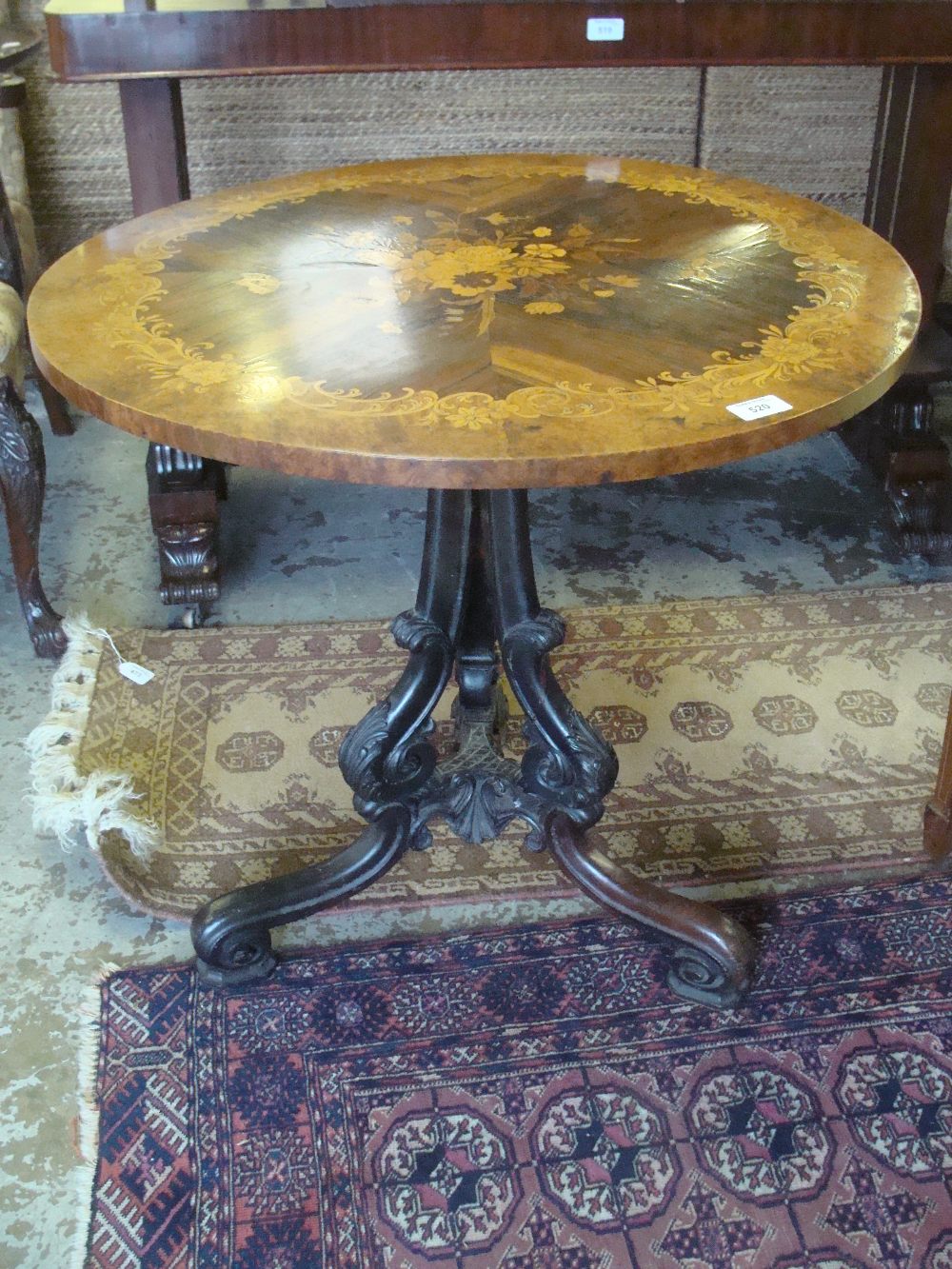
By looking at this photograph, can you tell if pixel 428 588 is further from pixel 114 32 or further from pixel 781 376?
pixel 114 32

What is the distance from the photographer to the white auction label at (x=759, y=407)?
1031 mm

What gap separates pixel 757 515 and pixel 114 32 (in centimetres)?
145

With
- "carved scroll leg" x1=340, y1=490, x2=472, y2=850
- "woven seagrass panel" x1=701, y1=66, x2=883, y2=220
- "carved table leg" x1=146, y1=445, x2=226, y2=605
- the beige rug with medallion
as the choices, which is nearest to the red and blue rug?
the beige rug with medallion

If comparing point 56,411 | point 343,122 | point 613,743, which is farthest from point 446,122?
point 613,743

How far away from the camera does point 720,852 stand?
165cm

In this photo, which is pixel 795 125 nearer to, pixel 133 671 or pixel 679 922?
pixel 133 671

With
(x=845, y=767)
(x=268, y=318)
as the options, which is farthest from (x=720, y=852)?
(x=268, y=318)

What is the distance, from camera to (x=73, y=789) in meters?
1.72

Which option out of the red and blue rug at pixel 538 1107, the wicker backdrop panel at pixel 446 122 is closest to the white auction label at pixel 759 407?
the red and blue rug at pixel 538 1107

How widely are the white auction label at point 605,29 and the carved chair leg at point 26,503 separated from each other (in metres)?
1.10

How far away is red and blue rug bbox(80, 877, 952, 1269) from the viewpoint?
3.92ft

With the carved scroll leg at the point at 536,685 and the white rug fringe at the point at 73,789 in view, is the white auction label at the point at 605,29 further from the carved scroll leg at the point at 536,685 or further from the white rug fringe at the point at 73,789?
the white rug fringe at the point at 73,789

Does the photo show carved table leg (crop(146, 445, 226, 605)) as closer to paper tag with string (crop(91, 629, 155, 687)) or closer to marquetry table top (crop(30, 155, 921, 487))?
paper tag with string (crop(91, 629, 155, 687))

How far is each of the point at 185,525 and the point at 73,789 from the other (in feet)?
2.03
